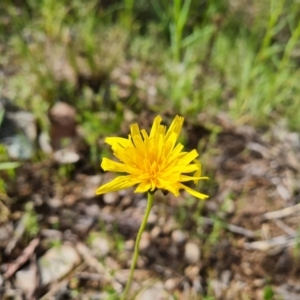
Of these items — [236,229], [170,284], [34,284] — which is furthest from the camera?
[236,229]

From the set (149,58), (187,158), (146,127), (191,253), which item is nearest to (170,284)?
(191,253)

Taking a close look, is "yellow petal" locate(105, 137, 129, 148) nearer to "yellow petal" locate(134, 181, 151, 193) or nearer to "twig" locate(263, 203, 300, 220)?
"yellow petal" locate(134, 181, 151, 193)

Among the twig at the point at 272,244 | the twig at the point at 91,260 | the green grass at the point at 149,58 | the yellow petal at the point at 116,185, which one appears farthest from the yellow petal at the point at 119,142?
the twig at the point at 272,244

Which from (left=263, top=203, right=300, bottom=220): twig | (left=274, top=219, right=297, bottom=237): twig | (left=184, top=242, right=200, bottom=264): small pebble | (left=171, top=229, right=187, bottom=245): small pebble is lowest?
(left=274, top=219, right=297, bottom=237): twig

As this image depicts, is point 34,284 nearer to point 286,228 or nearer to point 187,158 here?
point 187,158

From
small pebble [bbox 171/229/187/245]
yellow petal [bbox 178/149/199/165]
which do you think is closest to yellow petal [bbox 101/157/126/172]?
yellow petal [bbox 178/149/199/165]

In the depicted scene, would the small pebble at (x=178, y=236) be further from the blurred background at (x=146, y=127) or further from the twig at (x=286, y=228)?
the twig at (x=286, y=228)

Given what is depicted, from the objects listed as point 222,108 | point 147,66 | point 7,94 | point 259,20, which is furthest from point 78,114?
point 259,20

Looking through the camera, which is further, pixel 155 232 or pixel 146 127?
pixel 146 127
